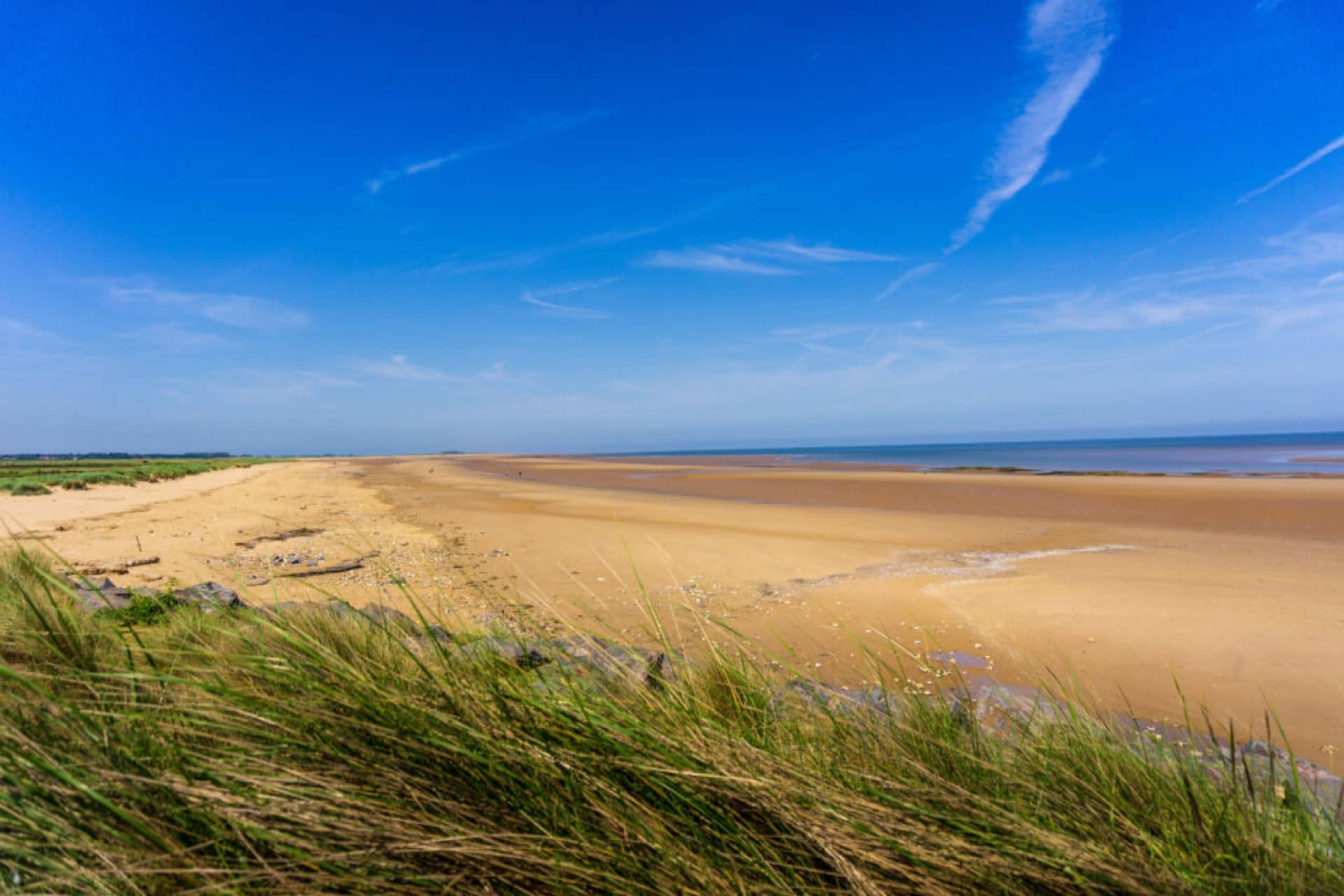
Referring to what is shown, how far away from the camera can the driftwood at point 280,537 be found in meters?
10.6

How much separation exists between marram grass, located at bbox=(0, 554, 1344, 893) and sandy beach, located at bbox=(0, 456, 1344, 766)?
46cm

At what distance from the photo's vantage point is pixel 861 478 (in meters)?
32.5

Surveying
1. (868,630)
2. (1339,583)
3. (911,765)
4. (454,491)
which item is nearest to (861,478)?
(454,491)

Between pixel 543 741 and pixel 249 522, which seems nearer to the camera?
pixel 543 741

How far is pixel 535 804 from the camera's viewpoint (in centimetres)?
152

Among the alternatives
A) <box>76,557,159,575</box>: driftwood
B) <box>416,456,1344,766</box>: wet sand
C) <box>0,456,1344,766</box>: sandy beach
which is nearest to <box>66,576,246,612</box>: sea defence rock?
<box>0,456,1344,766</box>: sandy beach

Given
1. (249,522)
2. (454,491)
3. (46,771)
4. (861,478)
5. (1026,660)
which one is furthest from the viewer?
(861,478)

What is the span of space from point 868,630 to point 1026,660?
58.6 inches

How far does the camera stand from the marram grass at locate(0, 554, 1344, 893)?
1298 mm

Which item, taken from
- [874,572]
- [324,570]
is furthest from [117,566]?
[874,572]

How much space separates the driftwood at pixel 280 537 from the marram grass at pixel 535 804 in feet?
33.4

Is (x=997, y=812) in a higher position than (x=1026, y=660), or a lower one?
higher

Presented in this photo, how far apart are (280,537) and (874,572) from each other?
1130 centimetres

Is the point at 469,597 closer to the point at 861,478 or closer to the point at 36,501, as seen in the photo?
the point at 36,501
